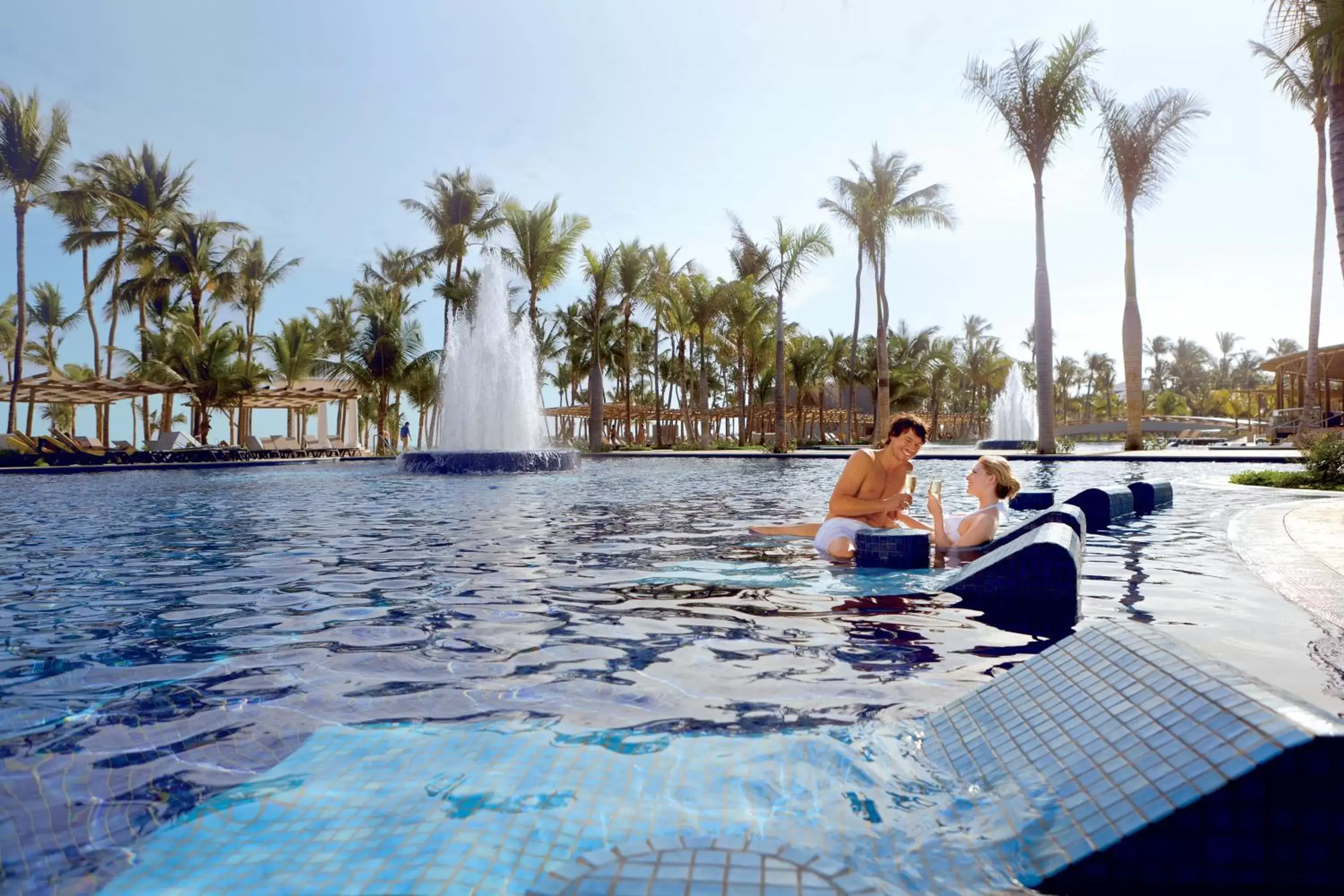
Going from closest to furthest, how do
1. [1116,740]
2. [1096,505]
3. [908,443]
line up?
[1116,740] → [908,443] → [1096,505]

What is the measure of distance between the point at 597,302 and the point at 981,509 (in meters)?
32.6

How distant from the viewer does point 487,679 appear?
11.7ft

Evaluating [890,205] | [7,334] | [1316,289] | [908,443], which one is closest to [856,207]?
[890,205]

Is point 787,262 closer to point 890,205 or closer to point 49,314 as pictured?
point 890,205

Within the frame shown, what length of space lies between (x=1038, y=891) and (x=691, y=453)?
28931 mm

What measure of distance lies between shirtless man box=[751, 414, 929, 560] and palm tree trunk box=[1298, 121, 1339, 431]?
23267mm

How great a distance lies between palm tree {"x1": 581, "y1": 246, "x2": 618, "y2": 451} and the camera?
37500mm

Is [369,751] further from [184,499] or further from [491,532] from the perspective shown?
[184,499]

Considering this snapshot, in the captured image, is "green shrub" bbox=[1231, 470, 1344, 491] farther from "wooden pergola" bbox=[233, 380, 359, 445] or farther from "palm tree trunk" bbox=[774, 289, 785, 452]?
"wooden pergola" bbox=[233, 380, 359, 445]

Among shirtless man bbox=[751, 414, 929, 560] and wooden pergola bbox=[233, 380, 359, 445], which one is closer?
shirtless man bbox=[751, 414, 929, 560]

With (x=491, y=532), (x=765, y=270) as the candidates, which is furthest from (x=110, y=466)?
(x=765, y=270)

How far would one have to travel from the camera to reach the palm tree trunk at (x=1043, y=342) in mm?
24188

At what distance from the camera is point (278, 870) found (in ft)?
6.63

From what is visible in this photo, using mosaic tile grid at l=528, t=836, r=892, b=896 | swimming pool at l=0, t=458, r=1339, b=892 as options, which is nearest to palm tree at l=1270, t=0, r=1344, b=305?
swimming pool at l=0, t=458, r=1339, b=892
